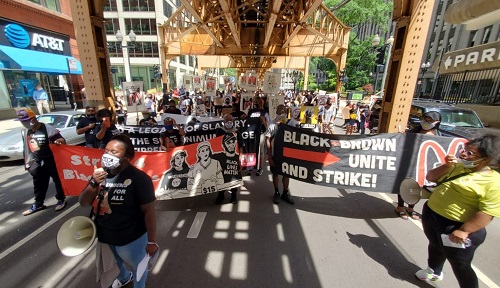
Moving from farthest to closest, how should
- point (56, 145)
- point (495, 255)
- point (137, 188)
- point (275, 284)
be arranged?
point (56, 145), point (495, 255), point (275, 284), point (137, 188)

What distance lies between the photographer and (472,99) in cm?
1581

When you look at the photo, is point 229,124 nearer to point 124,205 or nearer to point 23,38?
point 124,205

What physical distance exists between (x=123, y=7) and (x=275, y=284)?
44.5 meters

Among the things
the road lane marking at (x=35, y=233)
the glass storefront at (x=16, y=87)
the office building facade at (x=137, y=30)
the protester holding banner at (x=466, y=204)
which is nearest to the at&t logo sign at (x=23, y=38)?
the glass storefront at (x=16, y=87)

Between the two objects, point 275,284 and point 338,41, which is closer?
point 275,284

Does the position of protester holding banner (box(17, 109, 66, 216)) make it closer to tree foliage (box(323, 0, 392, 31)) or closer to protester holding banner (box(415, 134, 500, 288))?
protester holding banner (box(415, 134, 500, 288))

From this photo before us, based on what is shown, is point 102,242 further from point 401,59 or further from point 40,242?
point 401,59

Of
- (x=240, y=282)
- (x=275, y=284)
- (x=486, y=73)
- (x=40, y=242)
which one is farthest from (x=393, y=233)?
(x=486, y=73)

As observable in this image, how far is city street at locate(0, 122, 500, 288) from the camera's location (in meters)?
2.77

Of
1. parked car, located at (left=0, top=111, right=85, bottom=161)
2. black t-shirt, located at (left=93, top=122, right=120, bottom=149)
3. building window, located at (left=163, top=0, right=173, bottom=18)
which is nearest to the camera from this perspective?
black t-shirt, located at (left=93, top=122, right=120, bottom=149)

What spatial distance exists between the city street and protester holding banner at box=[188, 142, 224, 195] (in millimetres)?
459

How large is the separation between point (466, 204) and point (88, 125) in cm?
593

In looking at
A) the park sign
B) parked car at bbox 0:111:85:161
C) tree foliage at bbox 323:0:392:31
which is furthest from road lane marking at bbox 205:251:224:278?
tree foliage at bbox 323:0:392:31

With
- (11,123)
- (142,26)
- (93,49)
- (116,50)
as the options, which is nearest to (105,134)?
(93,49)
